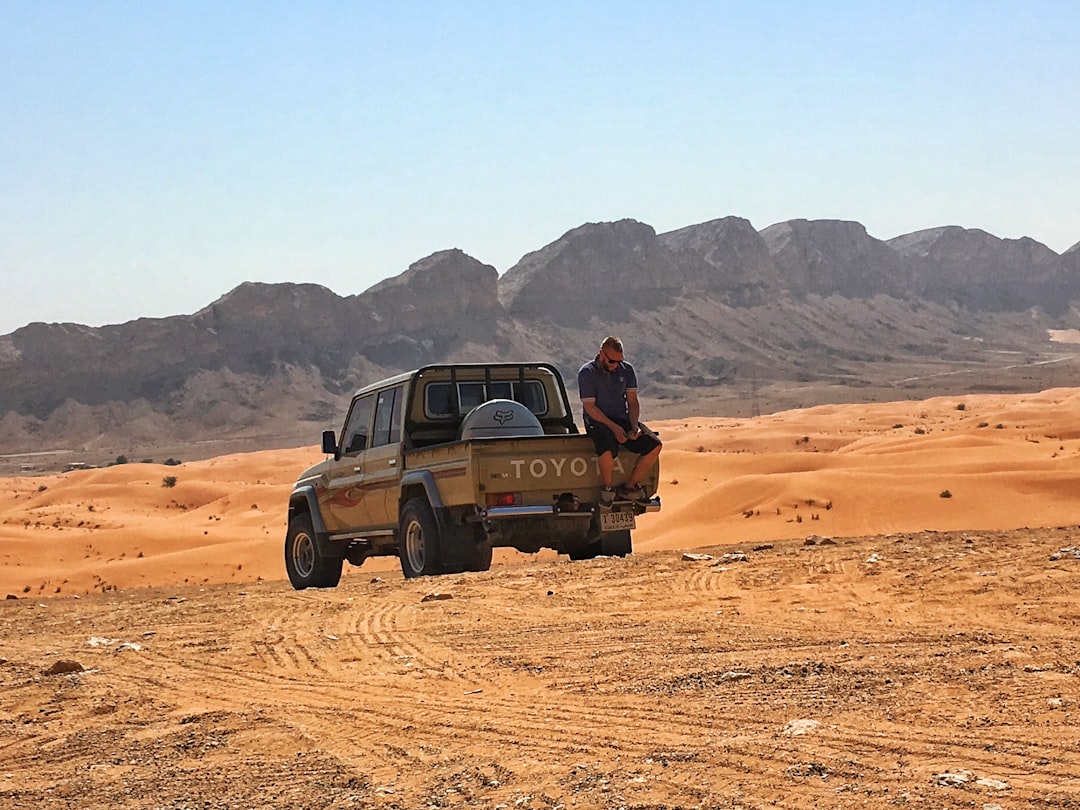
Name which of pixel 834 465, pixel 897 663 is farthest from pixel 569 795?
pixel 834 465

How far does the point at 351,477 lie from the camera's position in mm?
13969

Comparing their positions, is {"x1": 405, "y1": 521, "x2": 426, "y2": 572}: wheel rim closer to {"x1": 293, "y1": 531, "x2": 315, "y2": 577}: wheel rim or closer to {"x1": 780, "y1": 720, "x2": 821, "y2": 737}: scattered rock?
{"x1": 293, "y1": 531, "x2": 315, "y2": 577}: wheel rim

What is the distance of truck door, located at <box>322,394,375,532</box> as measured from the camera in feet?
45.2

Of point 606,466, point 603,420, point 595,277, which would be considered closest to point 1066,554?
point 606,466

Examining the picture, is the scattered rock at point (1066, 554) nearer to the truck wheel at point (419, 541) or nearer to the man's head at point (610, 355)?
the man's head at point (610, 355)

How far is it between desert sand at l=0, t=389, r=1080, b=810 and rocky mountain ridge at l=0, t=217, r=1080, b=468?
8913 centimetres

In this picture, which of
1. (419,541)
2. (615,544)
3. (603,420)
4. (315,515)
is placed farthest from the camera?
(315,515)

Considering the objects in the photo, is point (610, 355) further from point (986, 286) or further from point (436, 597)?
point (986, 286)

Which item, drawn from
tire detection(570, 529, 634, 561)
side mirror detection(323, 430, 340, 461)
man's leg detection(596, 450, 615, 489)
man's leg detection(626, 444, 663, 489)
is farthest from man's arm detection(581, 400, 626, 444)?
side mirror detection(323, 430, 340, 461)

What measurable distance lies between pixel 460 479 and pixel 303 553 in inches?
157

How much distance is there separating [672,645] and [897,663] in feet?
4.78

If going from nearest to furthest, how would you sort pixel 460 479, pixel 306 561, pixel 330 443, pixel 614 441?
pixel 460 479
pixel 614 441
pixel 330 443
pixel 306 561

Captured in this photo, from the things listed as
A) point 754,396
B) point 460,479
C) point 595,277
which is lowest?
point 754,396

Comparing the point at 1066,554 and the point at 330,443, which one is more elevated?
the point at 330,443
